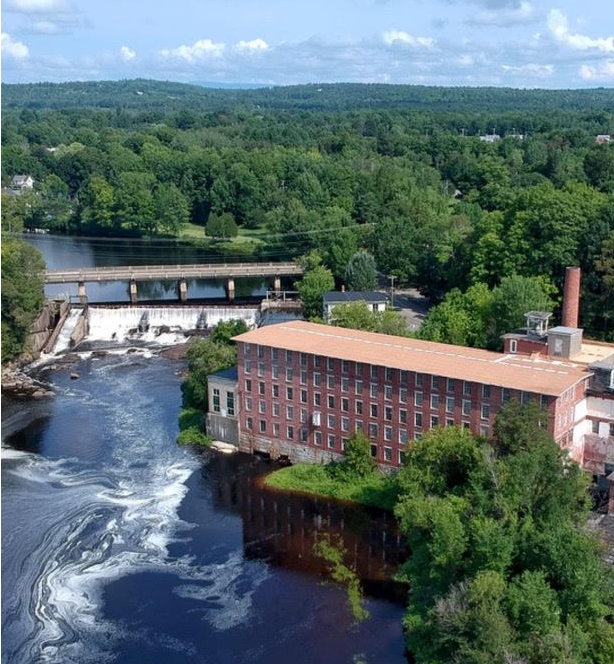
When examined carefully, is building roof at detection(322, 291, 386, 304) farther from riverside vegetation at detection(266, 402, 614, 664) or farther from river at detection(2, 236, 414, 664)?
riverside vegetation at detection(266, 402, 614, 664)

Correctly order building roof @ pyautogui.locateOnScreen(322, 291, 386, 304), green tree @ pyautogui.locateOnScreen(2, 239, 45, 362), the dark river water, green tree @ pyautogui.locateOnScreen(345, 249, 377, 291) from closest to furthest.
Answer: green tree @ pyautogui.locateOnScreen(2, 239, 45, 362) < building roof @ pyautogui.locateOnScreen(322, 291, 386, 304) < green tree @ pyautogui.locateOnScreen(345, 249, 377, 291) < the dark river water

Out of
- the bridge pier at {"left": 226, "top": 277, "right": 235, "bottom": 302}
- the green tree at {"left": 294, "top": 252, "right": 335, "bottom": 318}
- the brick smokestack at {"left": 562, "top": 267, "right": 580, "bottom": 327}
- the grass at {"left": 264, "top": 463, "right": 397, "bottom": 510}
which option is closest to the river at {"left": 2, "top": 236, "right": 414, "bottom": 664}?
the grass at {"left": 264, "top": 463, "right": 397, "bottom": 510}

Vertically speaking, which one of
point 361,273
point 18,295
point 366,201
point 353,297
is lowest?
point 353,297

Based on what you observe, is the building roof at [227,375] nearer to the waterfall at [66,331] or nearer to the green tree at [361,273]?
the waterfall at [66,331]

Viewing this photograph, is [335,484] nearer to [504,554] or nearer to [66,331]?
[504,554]

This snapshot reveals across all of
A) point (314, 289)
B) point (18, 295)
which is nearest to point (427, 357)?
point (314, 289)

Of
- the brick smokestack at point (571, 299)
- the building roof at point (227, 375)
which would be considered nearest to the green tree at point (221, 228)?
the building roof at point (227, 375)

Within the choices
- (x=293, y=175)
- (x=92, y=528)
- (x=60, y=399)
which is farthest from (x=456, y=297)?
(x=293, y=175)
